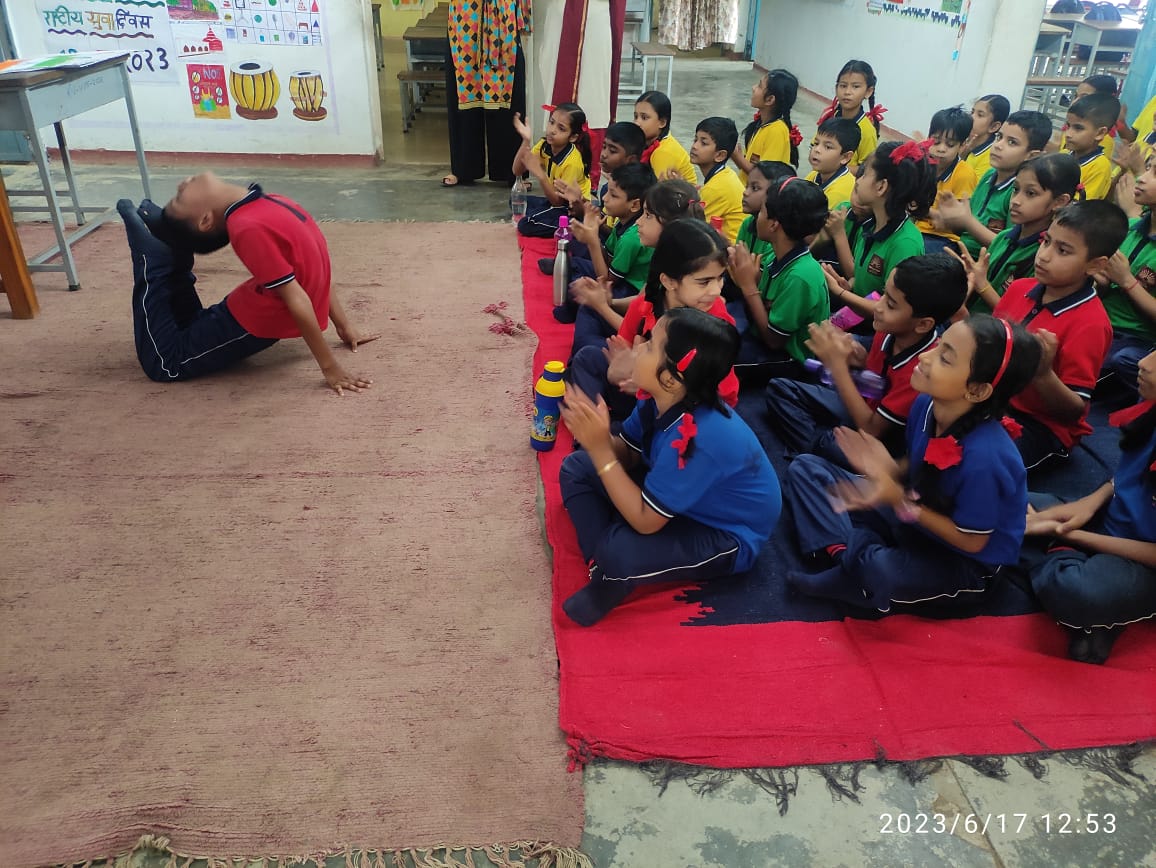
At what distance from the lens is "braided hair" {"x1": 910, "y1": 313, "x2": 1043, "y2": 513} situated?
5.04 feet

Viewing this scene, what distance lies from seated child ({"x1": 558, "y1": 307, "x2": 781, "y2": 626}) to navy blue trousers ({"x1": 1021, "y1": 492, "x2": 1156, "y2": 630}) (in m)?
0.63

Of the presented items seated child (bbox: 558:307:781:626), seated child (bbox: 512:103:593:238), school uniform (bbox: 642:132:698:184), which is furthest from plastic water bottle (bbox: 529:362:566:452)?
school uniform (bbox: 642:132:698:184)

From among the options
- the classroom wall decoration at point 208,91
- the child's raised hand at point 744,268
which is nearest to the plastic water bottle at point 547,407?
the child's raised hand at point 744,268

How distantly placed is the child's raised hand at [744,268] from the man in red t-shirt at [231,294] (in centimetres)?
131

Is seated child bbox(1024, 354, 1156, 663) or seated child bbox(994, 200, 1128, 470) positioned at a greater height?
seated child bbox(994, 200, 1128, 470)

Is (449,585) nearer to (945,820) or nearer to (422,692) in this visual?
(422,692)

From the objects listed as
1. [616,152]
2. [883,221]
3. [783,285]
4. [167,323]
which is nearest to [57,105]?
[167,323]

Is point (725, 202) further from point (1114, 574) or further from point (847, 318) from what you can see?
point (1114, 574)

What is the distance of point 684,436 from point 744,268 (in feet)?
3.63

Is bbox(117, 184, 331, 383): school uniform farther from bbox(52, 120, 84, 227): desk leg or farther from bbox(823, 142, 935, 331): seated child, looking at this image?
bbox(823, 142, 935, 331): seated child

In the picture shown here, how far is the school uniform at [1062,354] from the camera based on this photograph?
211 cm

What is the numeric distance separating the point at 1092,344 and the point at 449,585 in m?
1.79

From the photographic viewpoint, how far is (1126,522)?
179cm

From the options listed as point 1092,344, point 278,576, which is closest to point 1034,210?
point 1092,344
